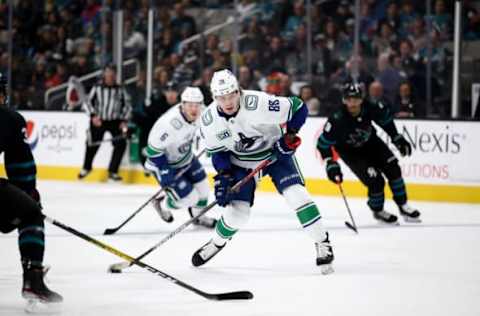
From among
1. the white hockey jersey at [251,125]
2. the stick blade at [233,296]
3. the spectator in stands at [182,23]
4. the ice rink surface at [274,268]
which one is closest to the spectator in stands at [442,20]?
the ice rink surface at [274,268]

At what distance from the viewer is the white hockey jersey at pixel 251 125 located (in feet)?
18.2

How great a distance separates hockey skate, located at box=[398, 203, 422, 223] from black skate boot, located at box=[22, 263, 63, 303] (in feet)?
13.8

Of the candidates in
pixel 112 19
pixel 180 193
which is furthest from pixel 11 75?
pixel 180 193

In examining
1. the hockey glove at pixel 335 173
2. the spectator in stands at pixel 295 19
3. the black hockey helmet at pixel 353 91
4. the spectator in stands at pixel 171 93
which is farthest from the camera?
the spectator in stands at pixel 295 19

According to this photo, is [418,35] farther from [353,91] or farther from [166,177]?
[166,177]

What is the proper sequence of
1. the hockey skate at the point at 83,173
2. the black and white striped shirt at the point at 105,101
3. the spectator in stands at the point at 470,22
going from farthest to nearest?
the black and white striped shirt at the point at 105,101 → the hockey skate at the point at 83,173 → the spectator in stands at the point at 470,22

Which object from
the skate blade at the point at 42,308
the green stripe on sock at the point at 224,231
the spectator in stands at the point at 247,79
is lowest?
the skate blade at the point at 42,308

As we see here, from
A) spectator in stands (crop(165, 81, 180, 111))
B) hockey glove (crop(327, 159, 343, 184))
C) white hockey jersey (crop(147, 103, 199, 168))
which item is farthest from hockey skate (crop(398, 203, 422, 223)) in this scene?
spectator in stands (crop(165, 81, 180, 111))

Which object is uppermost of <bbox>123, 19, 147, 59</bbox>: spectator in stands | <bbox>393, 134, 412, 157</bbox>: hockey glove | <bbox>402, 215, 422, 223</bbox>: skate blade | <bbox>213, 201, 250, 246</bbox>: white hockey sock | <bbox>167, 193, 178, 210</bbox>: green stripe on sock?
<bbox>123, 19, 147, 59</bbox>: spectator in stands

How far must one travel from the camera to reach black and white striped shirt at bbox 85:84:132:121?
37.3 ft

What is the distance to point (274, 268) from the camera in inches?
229

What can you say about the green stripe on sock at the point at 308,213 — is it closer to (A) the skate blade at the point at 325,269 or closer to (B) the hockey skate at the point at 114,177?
(A) the skate blade at the point at 325,269

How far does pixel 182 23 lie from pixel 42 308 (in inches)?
281

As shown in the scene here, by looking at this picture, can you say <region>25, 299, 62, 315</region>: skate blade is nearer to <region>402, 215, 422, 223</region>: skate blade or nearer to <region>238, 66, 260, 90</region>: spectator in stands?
<region>402, 215, 422, 223</region>: skate blade
